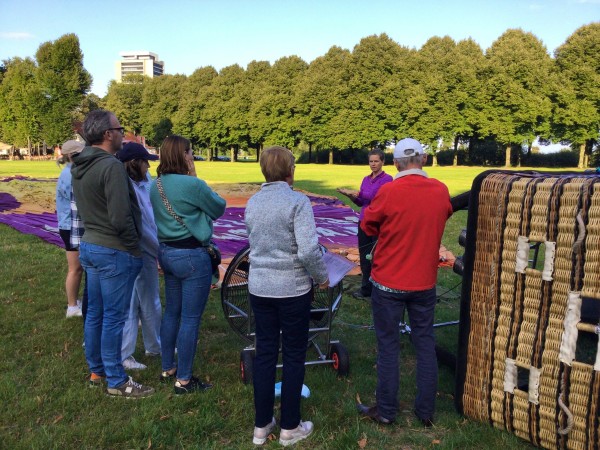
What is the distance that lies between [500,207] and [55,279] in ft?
20.4

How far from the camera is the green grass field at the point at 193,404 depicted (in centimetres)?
335

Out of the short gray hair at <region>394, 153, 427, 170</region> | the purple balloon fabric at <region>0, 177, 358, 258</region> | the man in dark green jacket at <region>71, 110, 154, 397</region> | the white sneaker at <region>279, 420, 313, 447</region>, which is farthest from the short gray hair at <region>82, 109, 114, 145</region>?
the purple balloon fabric at <region>0, 177, 358, 258</region>

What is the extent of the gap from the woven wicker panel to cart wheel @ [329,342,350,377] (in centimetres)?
108

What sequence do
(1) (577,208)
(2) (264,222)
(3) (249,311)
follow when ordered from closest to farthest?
(1) (577,208) → (2) (264,222) → (3) (249,311)

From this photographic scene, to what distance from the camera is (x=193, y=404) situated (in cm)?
385

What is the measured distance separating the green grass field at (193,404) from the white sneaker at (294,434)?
4 centimetres

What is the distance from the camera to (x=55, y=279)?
723 cm

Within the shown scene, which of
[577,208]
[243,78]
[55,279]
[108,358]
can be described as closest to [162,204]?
[108,358]

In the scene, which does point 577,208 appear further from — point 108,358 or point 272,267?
point 108,358

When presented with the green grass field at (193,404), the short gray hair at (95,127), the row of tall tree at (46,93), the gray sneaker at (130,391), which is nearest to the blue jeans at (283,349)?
the green grass field at (193,404)

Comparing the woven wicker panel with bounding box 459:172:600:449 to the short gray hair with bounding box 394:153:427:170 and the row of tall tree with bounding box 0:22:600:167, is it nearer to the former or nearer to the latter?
the short gray hair with bounding box 394:153:427:170

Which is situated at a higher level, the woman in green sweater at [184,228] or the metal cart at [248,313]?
the woman in green sweater at [184,228]

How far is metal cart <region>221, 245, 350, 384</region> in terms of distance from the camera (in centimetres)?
420

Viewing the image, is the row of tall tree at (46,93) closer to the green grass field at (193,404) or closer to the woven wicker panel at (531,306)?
the green grass field at (193,404)
